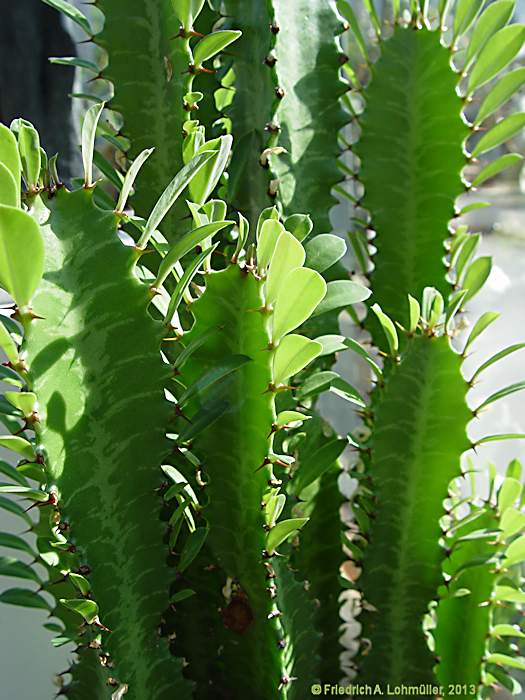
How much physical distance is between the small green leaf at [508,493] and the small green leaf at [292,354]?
349 millimetres

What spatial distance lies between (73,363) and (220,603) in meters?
0.32

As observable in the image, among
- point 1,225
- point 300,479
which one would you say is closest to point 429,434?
point 300,479

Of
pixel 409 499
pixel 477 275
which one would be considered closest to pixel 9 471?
pixel 409 499

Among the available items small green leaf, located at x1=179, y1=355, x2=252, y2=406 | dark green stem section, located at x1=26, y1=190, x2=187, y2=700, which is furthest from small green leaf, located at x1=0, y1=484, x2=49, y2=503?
small green leaf, located at x1=179, y1=355, x2=252, y2=406

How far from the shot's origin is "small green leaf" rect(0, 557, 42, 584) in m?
Answer: 0.67

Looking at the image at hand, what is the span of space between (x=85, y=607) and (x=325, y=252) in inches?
13.5

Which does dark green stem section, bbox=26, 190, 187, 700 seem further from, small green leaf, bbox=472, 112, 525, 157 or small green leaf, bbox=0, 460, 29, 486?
small green leaf, bbox=472, 112, 525, 157

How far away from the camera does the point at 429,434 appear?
A: 0.73 m

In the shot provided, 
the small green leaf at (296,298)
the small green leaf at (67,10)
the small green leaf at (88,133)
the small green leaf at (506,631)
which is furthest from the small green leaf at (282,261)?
the small green leaf at (506,631)

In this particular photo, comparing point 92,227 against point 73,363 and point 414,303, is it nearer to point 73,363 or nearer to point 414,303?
point 73,363

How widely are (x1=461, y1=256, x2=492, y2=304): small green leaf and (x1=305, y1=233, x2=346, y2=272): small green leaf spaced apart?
205 mm

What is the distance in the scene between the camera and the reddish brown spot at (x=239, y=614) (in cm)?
70

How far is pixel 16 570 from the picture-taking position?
67 centimetres

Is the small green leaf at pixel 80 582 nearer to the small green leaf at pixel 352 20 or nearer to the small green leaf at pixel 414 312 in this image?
the small green leaf at pixel 414 312
